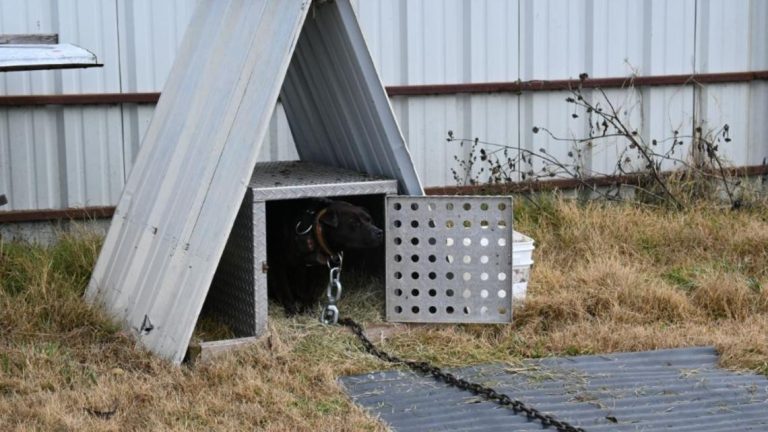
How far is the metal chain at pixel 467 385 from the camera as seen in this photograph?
5.18 meters

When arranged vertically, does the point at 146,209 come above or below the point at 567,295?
above

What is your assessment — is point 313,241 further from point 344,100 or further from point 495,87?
point 495,87

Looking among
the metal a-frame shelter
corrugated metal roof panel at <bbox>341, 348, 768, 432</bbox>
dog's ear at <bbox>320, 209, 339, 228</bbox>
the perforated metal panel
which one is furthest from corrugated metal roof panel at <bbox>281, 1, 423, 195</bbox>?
corrugated metal roof panel at <bbox>341, 348, 768, 432</bbox>

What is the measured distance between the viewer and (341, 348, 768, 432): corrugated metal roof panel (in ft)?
17.2

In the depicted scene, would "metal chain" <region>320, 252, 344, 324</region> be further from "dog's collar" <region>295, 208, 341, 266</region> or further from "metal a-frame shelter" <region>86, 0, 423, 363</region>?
"metal a-frame shelter" <region>86, 0, 423, 363</region>

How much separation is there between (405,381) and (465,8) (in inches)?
161

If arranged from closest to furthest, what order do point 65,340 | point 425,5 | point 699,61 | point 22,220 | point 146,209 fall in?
point 65,340, point 146,209, point 22,220, point 425,5, point 699,61

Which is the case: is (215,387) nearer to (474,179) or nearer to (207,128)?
(207,128)

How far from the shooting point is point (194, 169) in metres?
6.27

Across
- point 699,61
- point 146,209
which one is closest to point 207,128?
point 146,209

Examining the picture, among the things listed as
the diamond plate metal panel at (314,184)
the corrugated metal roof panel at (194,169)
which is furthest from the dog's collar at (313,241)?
the corrugated metal roof panel at (194,169)

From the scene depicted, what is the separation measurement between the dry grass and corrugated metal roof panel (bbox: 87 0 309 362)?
24 centimetres

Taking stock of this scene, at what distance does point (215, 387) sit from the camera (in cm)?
557

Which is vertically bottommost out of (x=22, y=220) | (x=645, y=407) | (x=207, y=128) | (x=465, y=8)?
(x=645, y=407)
